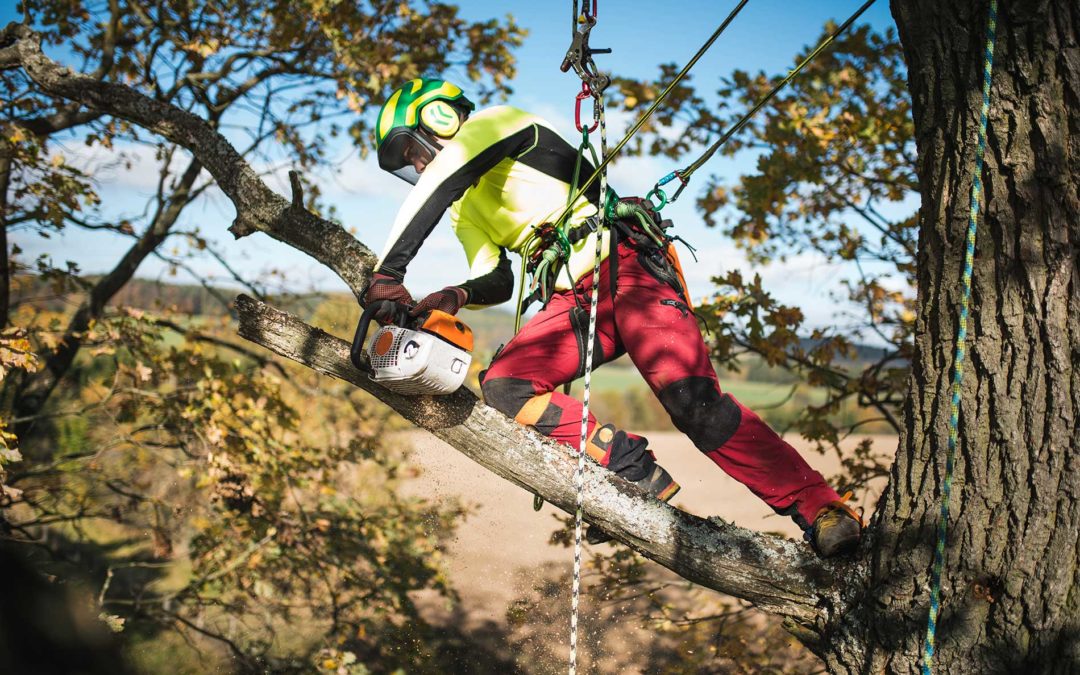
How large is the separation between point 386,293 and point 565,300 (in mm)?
689

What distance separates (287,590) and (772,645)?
17.1 feet

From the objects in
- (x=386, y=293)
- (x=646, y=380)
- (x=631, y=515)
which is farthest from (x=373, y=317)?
(x=631, y=515)

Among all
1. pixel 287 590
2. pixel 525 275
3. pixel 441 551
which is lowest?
pixel 287 590

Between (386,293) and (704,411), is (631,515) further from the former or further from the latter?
(386,293)

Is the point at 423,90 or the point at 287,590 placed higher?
the point at 423,90

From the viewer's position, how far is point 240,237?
355 centimetres

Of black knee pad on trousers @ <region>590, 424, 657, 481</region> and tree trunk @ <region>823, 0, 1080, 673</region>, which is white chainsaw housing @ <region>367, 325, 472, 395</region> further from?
tree trunk @ <region>823, 0, 1080, 673</region>

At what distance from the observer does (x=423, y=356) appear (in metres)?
2.37

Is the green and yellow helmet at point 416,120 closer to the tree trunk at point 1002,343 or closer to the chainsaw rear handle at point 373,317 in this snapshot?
the chainsaw rear handle at point 373,317

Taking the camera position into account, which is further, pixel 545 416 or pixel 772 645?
pixel 772 645

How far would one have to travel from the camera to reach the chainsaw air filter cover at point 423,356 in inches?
93.8

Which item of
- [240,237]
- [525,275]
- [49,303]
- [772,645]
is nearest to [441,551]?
[772,645]

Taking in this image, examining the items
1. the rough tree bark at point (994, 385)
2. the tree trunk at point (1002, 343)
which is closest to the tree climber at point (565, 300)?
the rough tree bark at point (994, 385)

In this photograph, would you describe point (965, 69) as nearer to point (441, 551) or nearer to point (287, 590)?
point (441, 551)
